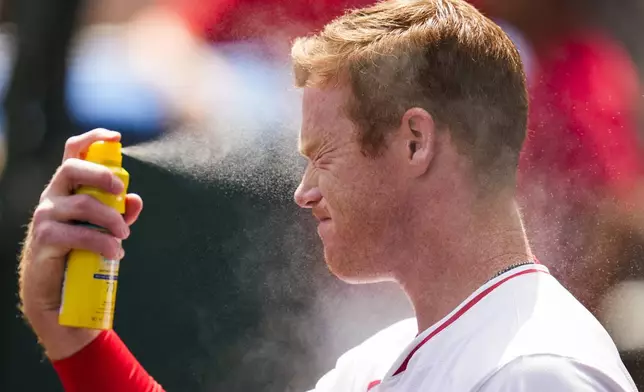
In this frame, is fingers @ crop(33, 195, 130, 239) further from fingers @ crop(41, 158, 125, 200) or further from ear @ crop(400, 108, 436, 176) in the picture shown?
ear @ crop(400, 108, 436, 176)

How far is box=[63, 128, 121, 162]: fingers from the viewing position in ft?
4.33

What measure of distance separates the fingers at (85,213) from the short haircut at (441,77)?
18.0 inches

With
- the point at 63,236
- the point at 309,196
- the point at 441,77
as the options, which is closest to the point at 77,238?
the point at 63,236

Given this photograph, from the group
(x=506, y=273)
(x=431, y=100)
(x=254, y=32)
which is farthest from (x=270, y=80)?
(x=506, y=273)

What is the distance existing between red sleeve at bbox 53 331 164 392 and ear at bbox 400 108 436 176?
68cm

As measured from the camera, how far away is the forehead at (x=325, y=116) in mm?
1362

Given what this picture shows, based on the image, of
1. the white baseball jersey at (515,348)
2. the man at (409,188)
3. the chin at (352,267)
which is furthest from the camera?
the chin at (352,267)

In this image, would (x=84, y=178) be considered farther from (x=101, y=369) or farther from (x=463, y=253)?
(x=463, y=253)

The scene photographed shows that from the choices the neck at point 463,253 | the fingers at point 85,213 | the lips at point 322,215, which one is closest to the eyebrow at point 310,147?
the lips at point 322,215

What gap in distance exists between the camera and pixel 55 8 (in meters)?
1.91

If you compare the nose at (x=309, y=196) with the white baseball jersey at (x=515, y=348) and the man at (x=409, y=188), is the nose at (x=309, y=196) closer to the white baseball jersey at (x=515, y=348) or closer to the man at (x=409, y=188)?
the man at (x=409, y=188)

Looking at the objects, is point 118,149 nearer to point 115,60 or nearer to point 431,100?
point 431,100

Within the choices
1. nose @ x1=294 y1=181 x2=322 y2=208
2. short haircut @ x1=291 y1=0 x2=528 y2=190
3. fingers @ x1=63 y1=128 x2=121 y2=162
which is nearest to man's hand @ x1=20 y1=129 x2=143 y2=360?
fingers @ x1=63 y1=128 x2=121 y2=162

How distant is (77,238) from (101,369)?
0.30 metres
